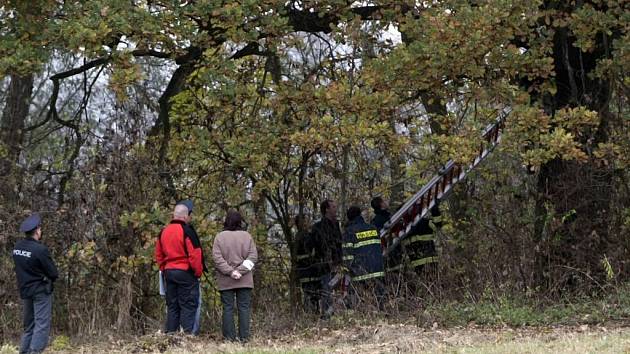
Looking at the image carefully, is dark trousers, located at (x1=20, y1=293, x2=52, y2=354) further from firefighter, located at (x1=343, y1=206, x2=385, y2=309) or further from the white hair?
firefighter, located at (x1=343, y1=206, x2=385, y2=309)

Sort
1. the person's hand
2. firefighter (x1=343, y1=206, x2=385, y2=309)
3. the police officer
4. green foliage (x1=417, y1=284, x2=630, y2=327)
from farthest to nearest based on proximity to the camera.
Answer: firefighter (x1=343, y1=206, x2=385, y2=309) < green foliage (x1=417, y1=284, x2=630, y2=327) < the person's hand < the police officer

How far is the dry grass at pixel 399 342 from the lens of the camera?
33.7 feet

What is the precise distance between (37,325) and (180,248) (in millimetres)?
1932

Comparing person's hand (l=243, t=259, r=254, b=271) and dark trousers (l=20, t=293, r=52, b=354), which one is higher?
person's hand (l=243, t=259, r=254, b=271)

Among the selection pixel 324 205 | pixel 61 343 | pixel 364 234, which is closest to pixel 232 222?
pixel 324 205

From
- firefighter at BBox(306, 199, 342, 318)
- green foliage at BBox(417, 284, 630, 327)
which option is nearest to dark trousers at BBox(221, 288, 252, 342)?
firefighter at BBox(306, 199, 342, 318)

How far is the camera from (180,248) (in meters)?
12.4

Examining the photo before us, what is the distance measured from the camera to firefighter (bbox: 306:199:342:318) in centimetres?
1473

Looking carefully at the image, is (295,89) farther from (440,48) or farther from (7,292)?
(7,292)

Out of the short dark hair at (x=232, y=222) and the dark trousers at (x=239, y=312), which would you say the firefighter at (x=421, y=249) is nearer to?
the dark trousers at (x=239, y=312)

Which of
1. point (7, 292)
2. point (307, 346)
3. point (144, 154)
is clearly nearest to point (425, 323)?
point (307, 346)

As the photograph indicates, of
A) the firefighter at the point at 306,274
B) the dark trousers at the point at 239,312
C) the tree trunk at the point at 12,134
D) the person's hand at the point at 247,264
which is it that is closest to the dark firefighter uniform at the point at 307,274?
the firefighter at the point at 306,274

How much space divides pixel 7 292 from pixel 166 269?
3314 millimetres

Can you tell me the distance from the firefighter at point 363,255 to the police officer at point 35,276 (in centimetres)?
447
